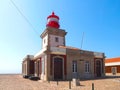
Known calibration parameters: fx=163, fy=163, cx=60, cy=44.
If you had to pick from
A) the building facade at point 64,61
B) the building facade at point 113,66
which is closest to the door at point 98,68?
the building facade at point 64,61

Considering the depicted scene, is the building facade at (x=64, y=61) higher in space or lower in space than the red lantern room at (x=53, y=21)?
lower

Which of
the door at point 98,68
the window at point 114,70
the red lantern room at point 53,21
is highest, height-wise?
the red lantern room at point 53,21

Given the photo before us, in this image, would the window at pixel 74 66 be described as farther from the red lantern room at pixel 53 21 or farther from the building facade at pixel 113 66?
the building facade at pixel 113 66

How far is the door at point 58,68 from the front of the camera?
79.0 feet

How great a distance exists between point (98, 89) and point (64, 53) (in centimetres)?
1231

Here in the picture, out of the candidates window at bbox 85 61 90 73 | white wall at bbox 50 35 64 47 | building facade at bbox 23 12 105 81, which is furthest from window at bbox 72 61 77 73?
white wall at bbox 50 35 64 47

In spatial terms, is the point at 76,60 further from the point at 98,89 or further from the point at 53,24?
the point at 98,89

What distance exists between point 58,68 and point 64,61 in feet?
4.62

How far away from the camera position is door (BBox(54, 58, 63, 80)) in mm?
24073

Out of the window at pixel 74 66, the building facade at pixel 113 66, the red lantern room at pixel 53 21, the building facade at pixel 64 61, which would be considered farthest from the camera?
the building facade at pixel 113 66

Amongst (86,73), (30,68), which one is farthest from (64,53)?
(30,68)

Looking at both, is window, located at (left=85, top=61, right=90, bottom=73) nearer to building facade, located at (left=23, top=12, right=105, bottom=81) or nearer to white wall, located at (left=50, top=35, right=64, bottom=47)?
building facade, located at (left=23, top=12, right=105, bottom=81)

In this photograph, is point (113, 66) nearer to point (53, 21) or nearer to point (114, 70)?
point (114, 70)

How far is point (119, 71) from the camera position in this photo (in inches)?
1508
